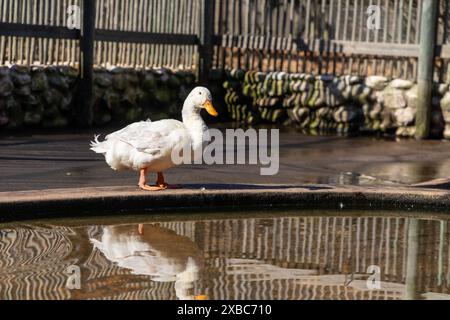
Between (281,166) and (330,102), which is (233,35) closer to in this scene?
(330,102)

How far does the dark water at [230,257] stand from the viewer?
600 cm

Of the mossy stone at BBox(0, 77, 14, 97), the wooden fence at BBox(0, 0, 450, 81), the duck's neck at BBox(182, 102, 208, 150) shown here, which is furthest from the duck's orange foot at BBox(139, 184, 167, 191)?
the wooden fence at BBox(0, 0, 450, 81)

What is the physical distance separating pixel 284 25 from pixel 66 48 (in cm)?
332

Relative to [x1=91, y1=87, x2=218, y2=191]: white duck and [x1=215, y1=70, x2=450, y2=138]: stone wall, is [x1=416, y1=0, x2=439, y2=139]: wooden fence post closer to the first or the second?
[x1=215, y1=70, x2=450, y2=138]: stone wall

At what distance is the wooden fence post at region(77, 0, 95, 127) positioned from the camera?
1348 cm

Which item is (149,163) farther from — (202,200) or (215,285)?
(215,285)

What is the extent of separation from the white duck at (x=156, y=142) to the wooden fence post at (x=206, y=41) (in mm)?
6995

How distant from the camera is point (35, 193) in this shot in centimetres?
791

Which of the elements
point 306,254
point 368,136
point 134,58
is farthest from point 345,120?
point 306,254

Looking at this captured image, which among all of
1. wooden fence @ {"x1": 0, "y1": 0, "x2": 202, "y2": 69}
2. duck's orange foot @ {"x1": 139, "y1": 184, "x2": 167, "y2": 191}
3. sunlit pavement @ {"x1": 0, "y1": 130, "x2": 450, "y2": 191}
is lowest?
sunlit pavement @ {"x1": 0, "y1": 130, "x2": 450, "y2": 191}

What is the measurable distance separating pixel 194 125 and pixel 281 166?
2.70 meters

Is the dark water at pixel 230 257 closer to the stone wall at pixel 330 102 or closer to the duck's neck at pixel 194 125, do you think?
the duck's neck at pixel 194 125

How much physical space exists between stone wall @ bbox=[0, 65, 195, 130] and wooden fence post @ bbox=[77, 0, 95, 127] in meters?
0.12

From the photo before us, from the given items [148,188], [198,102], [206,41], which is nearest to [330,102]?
[206,41]
